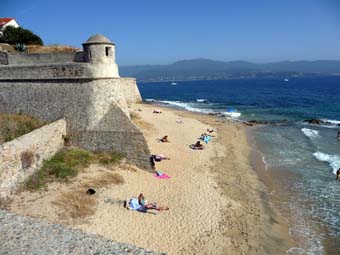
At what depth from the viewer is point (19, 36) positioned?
103 feet

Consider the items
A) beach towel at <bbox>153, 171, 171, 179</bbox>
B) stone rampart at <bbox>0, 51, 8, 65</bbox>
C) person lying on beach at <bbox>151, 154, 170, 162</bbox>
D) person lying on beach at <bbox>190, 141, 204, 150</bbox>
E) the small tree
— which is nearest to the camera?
beach towel at <bbox>153, 171, 171, 179</bbox>

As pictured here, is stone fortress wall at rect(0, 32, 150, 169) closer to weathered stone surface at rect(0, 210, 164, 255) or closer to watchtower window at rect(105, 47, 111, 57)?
watchtower window at rect(105, 47, 111, 57)

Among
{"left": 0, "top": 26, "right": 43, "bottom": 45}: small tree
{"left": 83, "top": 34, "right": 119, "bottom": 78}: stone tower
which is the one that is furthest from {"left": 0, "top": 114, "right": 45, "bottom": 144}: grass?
{"left": 0, "top": 26, "right": 43, "bottom": 45}: small tree

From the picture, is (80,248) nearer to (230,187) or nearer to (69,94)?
(230,187)

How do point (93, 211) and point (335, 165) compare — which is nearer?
point (93, 211)

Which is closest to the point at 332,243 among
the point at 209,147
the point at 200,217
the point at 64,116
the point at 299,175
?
the point at 200,217

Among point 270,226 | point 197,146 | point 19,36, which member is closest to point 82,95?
point 197,146

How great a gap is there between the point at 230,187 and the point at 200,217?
428 cm

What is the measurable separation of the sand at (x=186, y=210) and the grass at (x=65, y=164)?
0.54 meters

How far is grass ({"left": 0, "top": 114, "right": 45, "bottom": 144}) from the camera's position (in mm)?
15288

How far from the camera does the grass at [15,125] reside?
50.2ft

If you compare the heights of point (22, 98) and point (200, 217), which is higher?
point (22, 98)

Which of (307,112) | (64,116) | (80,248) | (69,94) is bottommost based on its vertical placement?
(307,112)

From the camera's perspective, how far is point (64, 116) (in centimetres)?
1762
